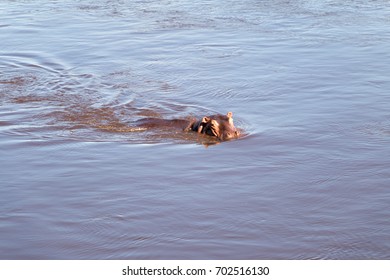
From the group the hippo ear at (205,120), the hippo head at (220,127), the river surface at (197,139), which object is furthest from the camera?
the hippo ear at (205,120)

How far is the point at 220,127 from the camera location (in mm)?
9031

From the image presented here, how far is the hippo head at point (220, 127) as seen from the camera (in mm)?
8992

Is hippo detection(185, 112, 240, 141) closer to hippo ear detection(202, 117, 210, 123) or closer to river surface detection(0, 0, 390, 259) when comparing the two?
hippo ear detection(202, 117, 210, 123)

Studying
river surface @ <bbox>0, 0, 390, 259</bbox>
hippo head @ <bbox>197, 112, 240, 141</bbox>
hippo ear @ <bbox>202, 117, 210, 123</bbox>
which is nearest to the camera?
river surface @ <bbox>0, 0, 390, 259</bbox>

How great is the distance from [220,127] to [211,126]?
0.10m

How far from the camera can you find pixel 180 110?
10359 millimetres

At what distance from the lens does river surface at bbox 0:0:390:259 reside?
21.1 ft

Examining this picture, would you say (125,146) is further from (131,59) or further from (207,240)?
(131,59)

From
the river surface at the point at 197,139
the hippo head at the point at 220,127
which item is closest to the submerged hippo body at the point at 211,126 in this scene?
the hippo head at the point at 220,127

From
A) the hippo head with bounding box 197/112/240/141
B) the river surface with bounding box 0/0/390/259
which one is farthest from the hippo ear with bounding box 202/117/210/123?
the river surface with bounding box 0/0/390/259

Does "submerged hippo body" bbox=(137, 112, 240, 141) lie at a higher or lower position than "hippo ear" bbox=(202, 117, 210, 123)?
lower

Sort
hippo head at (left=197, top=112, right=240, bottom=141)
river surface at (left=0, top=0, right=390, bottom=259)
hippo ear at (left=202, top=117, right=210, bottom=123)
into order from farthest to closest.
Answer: hippo ear at (left=202, top=117, right=210, bottom=123)
hippo head at (left=197, top=112, right=240, bottom=141)
river surface at (left=0, top=0, right=390, bottom=259)

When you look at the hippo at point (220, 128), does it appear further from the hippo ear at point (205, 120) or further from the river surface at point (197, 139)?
the river surface at point (197, 139)

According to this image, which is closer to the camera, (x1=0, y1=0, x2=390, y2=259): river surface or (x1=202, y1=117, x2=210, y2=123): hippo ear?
(x1=0, y1=0, x2=390, y2=259): river surface
